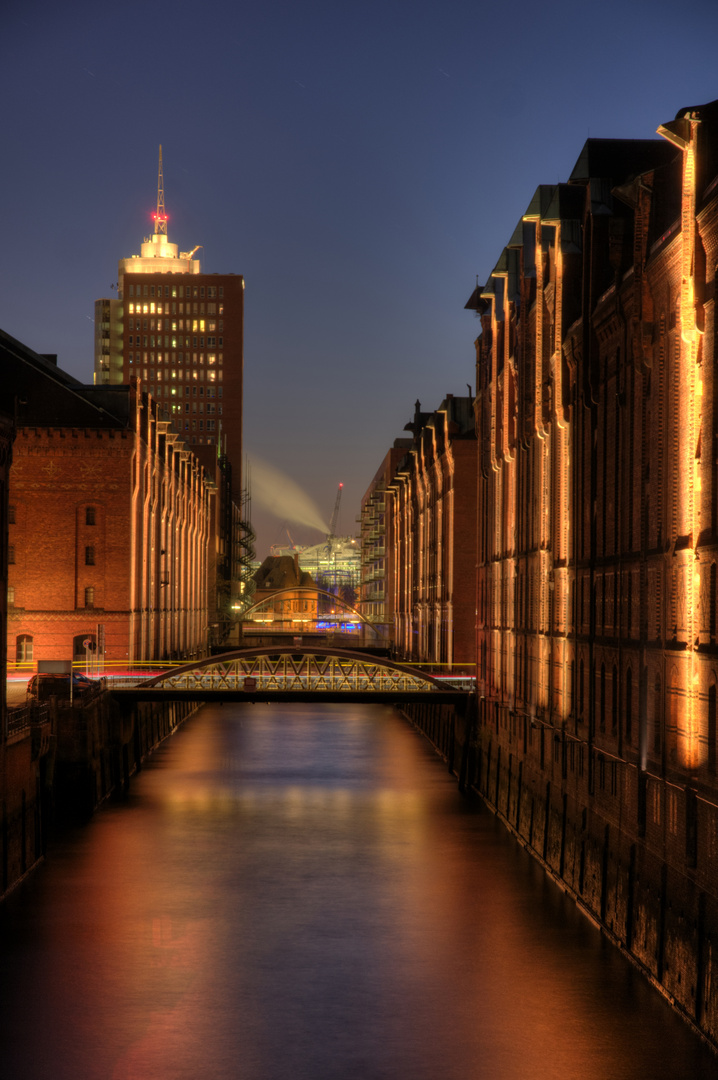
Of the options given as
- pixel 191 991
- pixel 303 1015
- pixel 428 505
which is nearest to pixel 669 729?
pixel 303 1015

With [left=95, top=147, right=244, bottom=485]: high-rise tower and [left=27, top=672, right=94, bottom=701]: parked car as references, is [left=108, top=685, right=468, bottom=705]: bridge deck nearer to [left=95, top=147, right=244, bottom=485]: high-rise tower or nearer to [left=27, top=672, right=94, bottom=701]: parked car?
[left=27, top=672, right=94, bottom=701]: parked car

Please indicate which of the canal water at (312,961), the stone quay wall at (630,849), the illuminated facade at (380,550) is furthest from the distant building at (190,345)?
the stone quay wall at (630,849)

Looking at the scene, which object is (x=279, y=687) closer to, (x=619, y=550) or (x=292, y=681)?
(x=292, y=681)

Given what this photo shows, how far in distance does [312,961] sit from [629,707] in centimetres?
961

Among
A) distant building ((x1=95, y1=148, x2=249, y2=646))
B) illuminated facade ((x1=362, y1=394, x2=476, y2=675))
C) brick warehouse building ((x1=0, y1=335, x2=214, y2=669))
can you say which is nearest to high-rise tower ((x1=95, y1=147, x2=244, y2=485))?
distant building ((x1=95, y1=148, x2=249, y2=646))

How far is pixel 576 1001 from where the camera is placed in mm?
26750

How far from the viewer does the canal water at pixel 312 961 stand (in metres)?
24.1

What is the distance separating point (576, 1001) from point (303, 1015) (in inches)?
220

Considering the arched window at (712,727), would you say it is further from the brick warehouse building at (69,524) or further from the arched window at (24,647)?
the arched window at (24,647)

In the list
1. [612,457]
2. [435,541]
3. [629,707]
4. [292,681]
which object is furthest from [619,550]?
[435,541]

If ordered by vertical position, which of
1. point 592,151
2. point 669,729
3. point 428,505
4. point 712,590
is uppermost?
point 592,151

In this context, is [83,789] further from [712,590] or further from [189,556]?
[189,556]

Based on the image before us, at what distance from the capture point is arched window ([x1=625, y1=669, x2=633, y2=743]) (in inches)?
1234

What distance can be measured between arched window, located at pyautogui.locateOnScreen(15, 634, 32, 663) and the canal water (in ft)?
47.9
